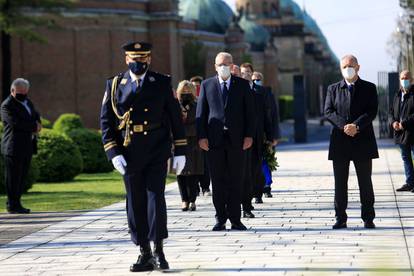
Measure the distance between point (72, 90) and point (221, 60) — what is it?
46.3 m

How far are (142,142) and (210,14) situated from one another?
267 feet

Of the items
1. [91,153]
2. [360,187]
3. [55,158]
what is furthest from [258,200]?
[91,153]

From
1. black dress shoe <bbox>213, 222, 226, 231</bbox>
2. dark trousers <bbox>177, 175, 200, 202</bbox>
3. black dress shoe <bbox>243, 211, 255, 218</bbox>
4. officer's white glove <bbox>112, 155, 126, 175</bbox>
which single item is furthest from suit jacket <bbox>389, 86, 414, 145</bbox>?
officer's white glove <bbox>112, 155, 126, 175</bbox>

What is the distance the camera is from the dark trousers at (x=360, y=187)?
12.7 meters

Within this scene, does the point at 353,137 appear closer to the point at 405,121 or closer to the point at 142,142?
the point at 142,142

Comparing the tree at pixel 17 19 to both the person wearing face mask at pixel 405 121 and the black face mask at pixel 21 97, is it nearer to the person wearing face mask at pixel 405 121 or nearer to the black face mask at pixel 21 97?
the black face mask at pixel 21 97

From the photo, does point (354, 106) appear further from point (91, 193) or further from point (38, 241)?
point (91, 193)

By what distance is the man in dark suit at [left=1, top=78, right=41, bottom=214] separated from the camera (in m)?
16.5

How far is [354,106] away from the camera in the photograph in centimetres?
1271

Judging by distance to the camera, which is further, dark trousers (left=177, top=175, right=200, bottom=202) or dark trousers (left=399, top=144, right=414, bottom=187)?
dark trousers (left=399, top=144, right=414, bottom=187)

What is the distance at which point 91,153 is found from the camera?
28391 mm

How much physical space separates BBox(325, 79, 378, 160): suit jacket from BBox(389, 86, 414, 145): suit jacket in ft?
18.6

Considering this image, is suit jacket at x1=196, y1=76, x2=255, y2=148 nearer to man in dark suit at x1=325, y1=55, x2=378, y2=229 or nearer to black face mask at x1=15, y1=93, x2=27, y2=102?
man in dark suit at x1=325, y1=55, x2=378, y2=229

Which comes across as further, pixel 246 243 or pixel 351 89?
pixel 351 89
